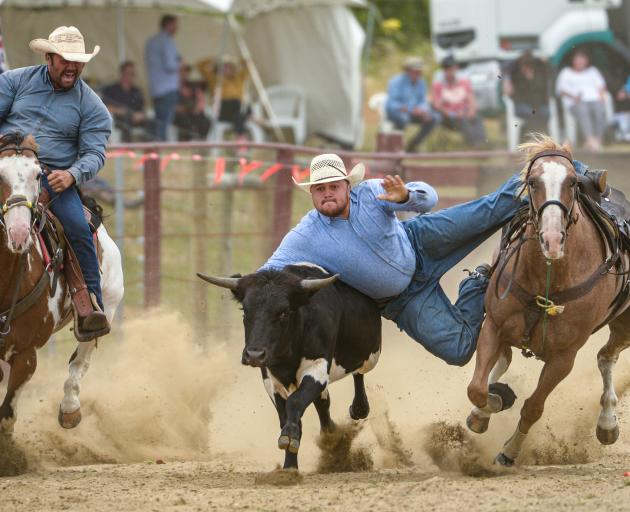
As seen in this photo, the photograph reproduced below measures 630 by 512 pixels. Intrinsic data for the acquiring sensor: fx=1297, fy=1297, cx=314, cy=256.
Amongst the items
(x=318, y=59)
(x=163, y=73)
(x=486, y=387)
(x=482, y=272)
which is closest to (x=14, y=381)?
(x=486, y=387)

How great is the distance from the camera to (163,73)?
52.4ft

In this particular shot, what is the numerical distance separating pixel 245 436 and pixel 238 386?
931 mm

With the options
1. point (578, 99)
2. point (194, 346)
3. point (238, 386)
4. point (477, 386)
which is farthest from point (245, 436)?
point (578, 99)

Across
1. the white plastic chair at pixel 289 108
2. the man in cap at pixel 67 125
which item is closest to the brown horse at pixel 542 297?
the man in cap at pixel 67 125

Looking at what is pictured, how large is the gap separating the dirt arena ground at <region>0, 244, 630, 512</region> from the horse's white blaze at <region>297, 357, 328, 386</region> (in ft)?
1.78

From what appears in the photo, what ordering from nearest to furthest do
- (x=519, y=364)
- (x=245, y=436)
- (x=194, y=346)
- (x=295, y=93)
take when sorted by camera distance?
(x=245, y=436)
(x=519, y=364)
(x=194, y=346)
(x=295, y=93)

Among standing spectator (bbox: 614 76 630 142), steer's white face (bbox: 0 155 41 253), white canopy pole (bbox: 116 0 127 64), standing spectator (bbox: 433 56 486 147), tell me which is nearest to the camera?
steer's white face (bbox: 0 155 41 253)

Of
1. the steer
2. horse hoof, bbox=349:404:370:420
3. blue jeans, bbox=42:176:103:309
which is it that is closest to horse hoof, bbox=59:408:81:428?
blue jeans, bbox=42:176:103:309

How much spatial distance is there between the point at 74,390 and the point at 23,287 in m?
1.15

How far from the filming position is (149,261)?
11.1 m

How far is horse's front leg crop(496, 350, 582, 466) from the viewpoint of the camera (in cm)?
710

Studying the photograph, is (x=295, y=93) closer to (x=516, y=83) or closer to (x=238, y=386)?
(x=516, y=83)

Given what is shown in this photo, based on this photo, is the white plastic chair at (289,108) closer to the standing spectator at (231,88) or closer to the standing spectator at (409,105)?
the standing spectator at (231,88)

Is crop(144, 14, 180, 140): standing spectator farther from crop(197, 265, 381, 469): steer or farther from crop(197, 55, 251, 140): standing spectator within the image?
crop(197, 265, 381, 469): steer
